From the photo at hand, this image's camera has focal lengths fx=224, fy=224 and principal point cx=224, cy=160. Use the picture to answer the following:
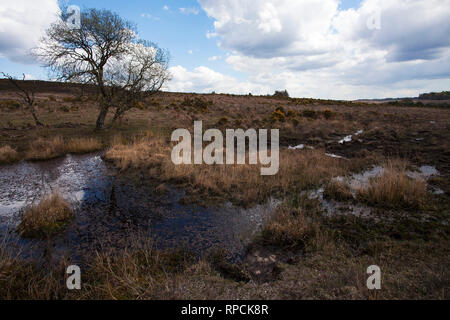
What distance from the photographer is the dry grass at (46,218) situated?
16.3ft

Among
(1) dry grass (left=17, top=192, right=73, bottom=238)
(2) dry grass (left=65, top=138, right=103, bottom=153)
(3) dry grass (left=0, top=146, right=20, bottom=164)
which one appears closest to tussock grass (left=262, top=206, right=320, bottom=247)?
(1) dry grass (left=17, top=192, right=73, bottom=238)

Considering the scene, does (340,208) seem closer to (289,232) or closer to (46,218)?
(289,232)

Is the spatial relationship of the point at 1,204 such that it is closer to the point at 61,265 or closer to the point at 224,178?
the point at 61,265

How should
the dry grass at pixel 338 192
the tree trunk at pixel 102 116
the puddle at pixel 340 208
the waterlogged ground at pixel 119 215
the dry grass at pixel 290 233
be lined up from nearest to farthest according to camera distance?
the dry grass at pixel 290 233 < the waterlogged ground at pixel 119 215 < the puddle at pixel 340 208 < the dry grass at pixel 338 192 < the tree trunk at pixel 102 116

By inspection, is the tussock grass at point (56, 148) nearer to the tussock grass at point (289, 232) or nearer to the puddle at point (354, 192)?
the tussock grass at point (289, 232)

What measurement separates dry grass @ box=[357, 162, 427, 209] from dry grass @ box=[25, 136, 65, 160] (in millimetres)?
12641

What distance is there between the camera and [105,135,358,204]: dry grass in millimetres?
7348

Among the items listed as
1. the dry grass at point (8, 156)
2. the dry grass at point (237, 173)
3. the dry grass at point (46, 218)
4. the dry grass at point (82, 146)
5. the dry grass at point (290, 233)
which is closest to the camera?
the dry grass at point (290, 233)

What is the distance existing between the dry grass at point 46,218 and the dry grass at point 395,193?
25.9 feet

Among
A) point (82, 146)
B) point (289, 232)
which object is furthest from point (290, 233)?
point (82, 146)

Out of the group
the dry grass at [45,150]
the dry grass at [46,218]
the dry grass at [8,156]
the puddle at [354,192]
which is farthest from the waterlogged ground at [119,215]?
the puddle at [354,192]

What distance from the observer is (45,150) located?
10.6 meters

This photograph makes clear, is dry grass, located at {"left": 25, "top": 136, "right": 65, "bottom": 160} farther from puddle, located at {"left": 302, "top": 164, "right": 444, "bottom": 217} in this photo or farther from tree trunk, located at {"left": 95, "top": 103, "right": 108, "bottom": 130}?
puddle, located at {"left": 302, "top": 164, "right": 444, "bottom": 217}
